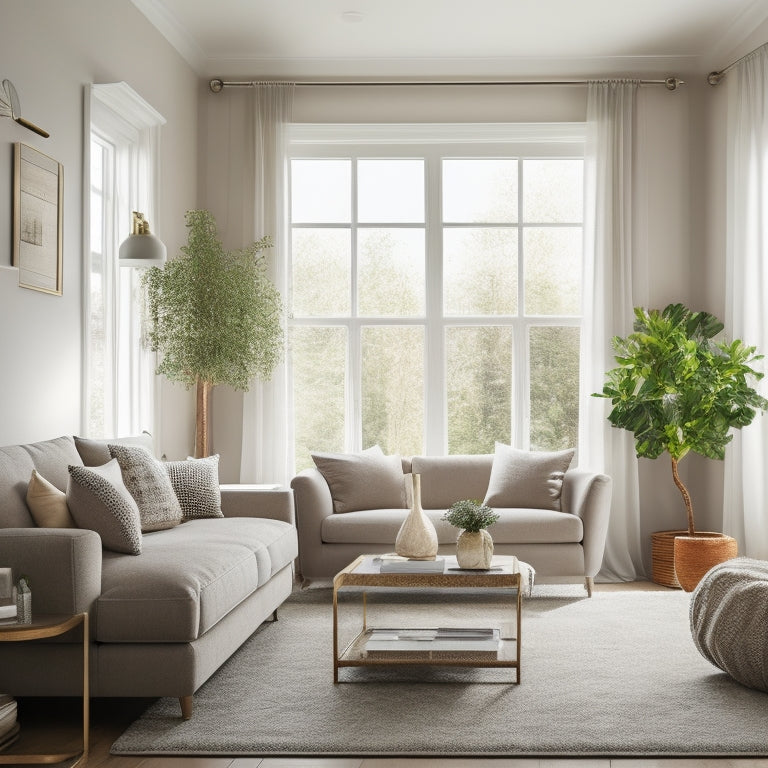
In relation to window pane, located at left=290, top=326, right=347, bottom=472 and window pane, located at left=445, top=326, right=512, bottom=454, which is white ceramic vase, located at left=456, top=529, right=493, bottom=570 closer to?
window pane, located at left=445, top=326, right=512, bottom=454

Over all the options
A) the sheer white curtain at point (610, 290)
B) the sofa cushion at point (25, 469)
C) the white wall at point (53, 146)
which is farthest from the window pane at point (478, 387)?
the sofa cushion at point (25, 469)

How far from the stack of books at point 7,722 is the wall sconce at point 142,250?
233 cm

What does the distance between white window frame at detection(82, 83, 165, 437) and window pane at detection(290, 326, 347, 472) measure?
3.98 ft

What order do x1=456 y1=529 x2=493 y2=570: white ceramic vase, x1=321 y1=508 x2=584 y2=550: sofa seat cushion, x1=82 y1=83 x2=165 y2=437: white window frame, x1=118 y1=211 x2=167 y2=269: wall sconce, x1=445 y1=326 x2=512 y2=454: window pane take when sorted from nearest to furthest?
1. x1=456 y1=529 x2=493 y2=570: white ceramic vase
2. x1=118 y1=211 x2=167 y2=269: wall sconce
3. x1=82 y1=83 x2=165 y2=437: white window frame
4. x1=321 y1=508 x2=584 y2=550: sofa seat cushion
5. x1=445 y1=326 x2=512 y2=454: window pane

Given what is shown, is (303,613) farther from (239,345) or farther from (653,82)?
(653,82)

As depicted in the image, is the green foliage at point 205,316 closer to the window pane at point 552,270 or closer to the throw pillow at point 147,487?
the throw pillow at point 147,487

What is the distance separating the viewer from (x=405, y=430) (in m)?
6.57

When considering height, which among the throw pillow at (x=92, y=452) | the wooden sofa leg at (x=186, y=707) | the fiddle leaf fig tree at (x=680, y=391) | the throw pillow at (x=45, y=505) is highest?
the fiddle leaf fig tree at (x=680, y=391)

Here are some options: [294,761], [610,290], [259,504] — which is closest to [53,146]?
[259,504]

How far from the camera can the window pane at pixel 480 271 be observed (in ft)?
21.6

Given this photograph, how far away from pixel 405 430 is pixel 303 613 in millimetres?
1907

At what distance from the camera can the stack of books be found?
2916mm

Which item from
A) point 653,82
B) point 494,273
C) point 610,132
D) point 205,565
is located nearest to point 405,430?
point 494,273

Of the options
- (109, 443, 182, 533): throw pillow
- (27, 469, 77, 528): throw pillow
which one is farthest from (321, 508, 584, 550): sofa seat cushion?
(27, 469, 77, 528): throw pillow
